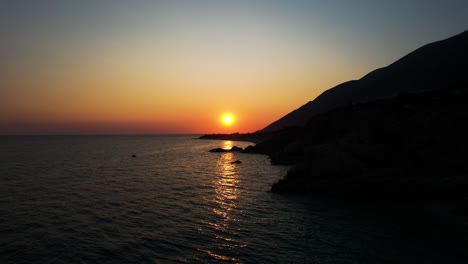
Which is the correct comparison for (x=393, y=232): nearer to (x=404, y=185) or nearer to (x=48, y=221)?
(x=404, y=185)

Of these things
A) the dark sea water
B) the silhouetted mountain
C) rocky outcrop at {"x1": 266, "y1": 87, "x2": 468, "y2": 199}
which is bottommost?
the dark sea water

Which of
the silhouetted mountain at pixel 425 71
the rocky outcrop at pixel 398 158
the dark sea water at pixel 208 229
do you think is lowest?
the dark sea water at pixel 208 229

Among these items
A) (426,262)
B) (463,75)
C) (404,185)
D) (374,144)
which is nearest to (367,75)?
(463,75)

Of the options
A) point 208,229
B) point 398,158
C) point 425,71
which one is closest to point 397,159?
point 398,158

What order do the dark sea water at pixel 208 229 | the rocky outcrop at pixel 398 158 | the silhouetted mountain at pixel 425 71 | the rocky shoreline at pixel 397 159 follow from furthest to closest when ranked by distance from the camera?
1. the silhouetted mountain at pixel 425 71
2. the rocky outcrop at pixel 398 158
3. the rocky shoreline at pixel 397 159
4. the dark sea water at pixel 208 229

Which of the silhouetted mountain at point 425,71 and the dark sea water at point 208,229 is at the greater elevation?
the silhouetted mountain at point 425,71

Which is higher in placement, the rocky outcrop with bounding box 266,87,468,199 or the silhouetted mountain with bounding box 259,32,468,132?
the silhouetted mountain with bounding box 259,32,468,132

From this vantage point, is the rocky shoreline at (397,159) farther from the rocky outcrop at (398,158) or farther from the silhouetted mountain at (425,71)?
the silhouetted mountain at (425,71)

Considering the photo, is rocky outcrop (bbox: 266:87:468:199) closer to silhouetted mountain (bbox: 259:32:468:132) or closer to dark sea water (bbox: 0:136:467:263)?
dark sea water (bbox: 0:136:467:263)

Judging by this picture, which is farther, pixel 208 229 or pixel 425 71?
pixel 425 71

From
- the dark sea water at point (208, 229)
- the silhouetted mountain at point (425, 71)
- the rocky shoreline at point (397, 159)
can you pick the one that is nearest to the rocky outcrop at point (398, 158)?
the rocky shoreline at point (397, 159)

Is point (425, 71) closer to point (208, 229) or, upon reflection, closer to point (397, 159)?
point (397, 159)

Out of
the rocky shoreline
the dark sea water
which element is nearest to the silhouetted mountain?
the rocky shoreline

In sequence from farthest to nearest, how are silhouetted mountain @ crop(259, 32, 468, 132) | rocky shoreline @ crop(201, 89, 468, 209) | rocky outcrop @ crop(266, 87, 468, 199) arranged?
silhouetted mountain @ crop(259, 32, 468, 132) → rocky outcrop @ crop(266, 87, 468, 199) → rocky shoreline @ crop(201, 89, 468, 209)
